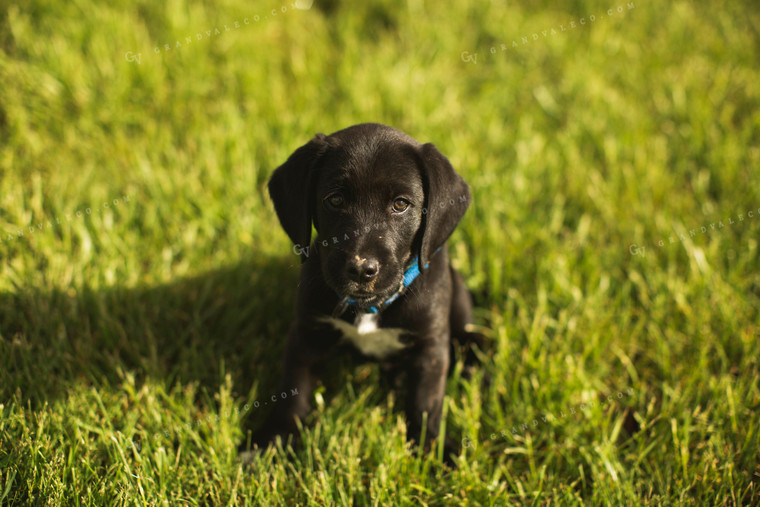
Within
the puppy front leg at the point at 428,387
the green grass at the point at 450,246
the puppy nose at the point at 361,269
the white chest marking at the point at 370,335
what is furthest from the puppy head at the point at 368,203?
the green grass at the point at 450,246

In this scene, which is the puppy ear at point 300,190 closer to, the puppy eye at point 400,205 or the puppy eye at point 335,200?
the puppy eye at point 335,200

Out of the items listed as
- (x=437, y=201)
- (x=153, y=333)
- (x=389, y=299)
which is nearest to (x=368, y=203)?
(x=437, y=201)

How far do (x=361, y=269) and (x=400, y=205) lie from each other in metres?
0.42

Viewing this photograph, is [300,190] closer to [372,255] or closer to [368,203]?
[368,203]

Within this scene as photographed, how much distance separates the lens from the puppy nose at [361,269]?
2598 mm

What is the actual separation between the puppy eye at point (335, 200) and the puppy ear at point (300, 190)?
0.41 ft

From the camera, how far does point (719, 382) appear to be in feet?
11.9

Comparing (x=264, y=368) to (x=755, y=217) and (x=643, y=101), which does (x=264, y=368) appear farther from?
(x=643, y=101)

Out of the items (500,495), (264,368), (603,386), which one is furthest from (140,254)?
(603,386)

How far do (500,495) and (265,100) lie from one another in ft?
12.9

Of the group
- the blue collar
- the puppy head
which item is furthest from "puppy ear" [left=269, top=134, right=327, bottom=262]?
the blue collar

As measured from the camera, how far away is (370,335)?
3096 millimetres

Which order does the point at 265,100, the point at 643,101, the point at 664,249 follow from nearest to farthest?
1. the point at 664,249
2. the point at 265,100
3. the point at 643,101

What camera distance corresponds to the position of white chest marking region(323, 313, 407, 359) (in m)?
3.05
